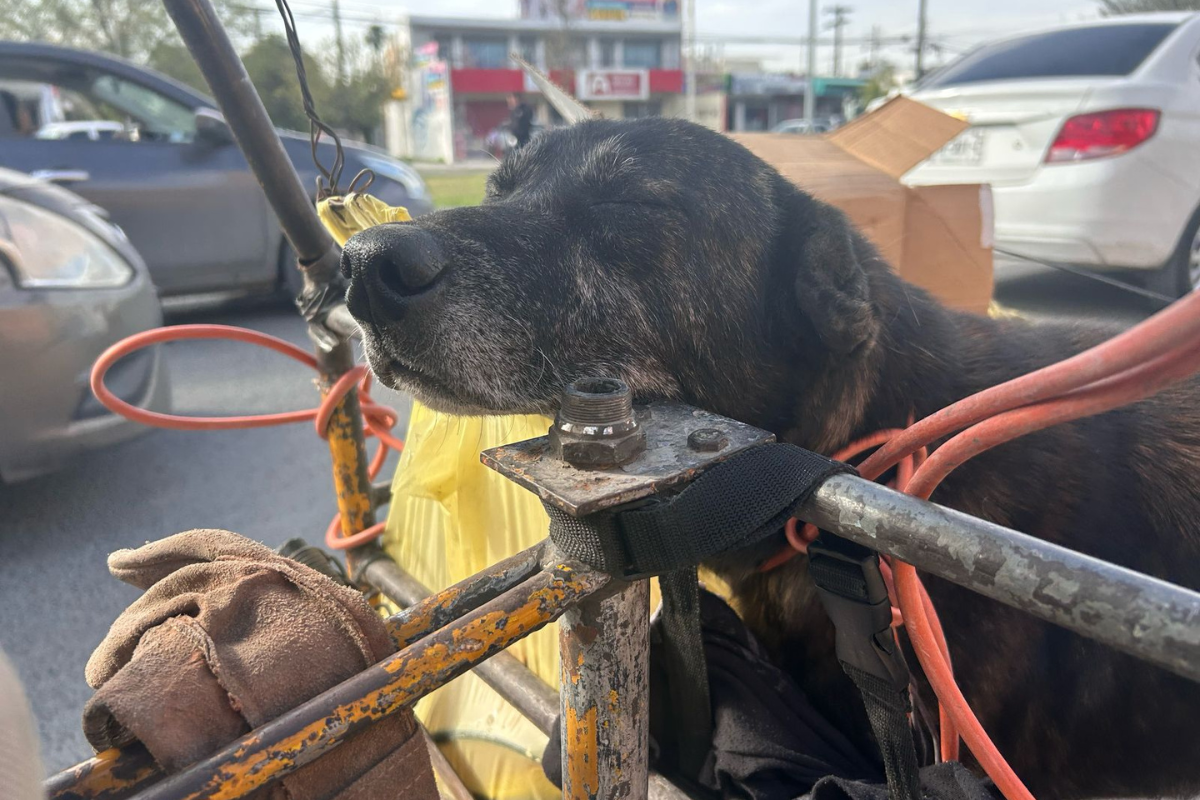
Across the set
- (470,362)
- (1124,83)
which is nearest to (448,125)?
(1124,83)

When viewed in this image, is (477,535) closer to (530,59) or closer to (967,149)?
(967,149)

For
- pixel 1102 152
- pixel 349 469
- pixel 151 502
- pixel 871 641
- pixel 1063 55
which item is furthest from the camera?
pixel 1063 55

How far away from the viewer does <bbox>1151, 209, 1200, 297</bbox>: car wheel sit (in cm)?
498

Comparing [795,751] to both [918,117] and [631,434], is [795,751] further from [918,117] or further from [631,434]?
[918,117]

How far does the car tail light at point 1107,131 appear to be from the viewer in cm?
477

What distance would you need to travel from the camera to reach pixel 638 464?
85 centimetres

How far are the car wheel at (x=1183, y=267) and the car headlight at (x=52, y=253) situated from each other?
6128 millimetres

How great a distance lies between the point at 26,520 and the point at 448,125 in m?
47.9

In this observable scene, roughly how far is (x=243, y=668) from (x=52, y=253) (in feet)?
11.8

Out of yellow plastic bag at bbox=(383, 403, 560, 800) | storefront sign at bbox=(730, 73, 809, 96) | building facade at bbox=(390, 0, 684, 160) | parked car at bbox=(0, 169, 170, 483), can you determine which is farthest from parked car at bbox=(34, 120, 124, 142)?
storefront sign at bbox=(730, 73, 809, 96)

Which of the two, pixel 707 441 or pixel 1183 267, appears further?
pixel 1183 267

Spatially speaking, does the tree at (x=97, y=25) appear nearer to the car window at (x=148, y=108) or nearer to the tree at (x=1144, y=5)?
the car window at (x=148, y=108)

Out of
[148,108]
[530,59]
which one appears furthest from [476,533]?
[530,59]

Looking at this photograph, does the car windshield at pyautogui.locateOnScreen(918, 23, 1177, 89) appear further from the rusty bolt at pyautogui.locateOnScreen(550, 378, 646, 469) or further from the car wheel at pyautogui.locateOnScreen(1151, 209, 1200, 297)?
the rusty bolt at pyautogui.locateOnScreen(550, 378, 646, 469)
